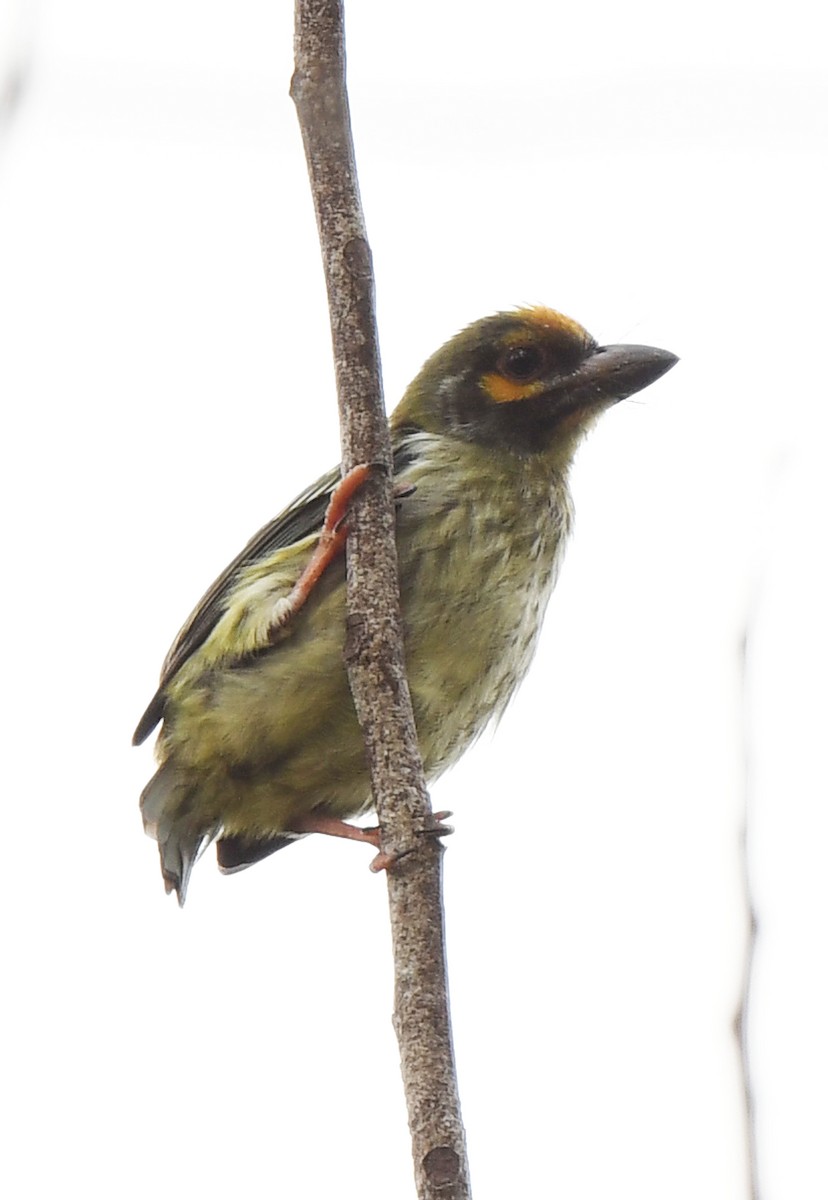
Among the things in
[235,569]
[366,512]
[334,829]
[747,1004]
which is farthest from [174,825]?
[747,1004]

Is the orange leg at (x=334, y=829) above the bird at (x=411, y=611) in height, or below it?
below

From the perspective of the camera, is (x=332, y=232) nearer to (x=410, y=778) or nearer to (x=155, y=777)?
(x=410, y=778)

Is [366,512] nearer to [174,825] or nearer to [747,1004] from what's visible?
[747,1004]

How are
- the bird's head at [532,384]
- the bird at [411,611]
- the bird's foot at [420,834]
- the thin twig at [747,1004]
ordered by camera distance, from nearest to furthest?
the thin twig at [747,1004] < the bird's foot at [420,834] < the bird at [411,611] < the bird's head at [532,384]

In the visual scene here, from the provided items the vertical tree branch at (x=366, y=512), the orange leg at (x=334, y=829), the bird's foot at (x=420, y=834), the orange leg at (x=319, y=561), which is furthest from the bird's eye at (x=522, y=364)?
the bird's foot at (x=420, y=834)

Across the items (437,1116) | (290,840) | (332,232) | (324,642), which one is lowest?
(437,1116)

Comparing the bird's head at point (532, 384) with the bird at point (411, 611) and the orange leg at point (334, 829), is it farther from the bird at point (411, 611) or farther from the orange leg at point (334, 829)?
the orange leg at point (334, 829)

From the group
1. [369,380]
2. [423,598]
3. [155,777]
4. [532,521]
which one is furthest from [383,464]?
[155,777]
